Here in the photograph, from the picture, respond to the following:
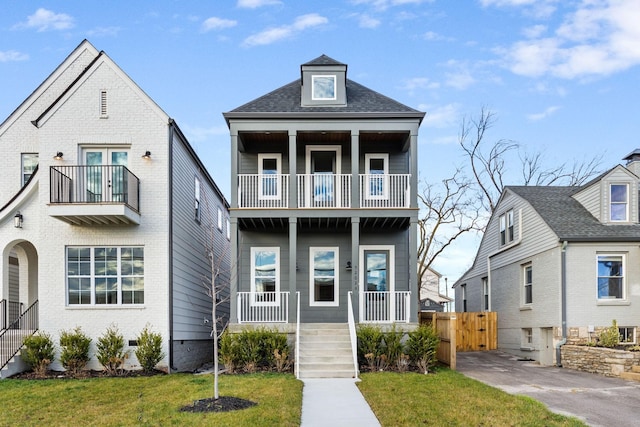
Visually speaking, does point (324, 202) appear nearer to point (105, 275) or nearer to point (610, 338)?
point (105, 275)

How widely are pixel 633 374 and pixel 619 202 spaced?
19.9 ft

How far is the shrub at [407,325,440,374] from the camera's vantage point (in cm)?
1352

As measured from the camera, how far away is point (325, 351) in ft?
45.6

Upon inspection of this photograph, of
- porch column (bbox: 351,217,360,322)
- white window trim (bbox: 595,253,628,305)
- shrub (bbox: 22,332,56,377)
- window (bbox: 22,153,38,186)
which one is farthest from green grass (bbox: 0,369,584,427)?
window (bbox: 22,153,38,186)

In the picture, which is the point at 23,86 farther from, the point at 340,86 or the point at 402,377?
the point at 402,377

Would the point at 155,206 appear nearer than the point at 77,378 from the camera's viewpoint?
No

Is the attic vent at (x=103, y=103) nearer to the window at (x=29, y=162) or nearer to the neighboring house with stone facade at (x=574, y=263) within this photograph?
the window at (x=29, y=162)

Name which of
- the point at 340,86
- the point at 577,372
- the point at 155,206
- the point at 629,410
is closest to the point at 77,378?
the point at 155,206

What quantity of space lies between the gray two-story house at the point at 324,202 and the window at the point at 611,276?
5690 millimetres

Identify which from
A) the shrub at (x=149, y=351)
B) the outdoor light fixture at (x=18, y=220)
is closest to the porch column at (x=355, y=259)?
the shrub at (x=149, y=351)

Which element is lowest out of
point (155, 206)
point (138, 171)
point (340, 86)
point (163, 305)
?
point (163, 305)

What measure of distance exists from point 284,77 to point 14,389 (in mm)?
11992

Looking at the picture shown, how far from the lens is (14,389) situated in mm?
11445

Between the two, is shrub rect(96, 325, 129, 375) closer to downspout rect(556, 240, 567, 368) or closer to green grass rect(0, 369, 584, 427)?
green grass rect(0, 369, 584, 427)
